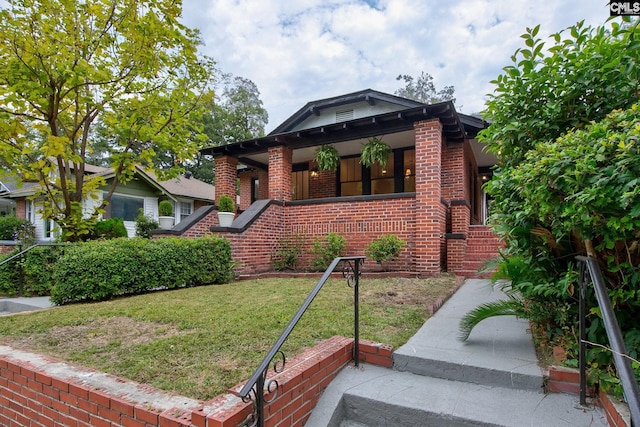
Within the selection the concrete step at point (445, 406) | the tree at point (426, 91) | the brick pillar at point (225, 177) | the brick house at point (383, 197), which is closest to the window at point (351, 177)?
the brick house at point (383, 197)

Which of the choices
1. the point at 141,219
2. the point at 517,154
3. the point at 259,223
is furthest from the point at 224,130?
the point at 517,154

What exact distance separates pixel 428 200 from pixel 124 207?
13.6 m

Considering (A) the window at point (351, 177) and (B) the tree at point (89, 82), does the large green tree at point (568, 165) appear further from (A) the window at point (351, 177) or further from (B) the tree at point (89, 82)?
(A) the window at point (351, 177)

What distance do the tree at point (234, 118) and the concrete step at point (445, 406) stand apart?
24739mm

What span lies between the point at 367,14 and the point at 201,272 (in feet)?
31.1

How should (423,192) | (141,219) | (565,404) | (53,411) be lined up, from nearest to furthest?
(565,404) < (53,411) < (423,192) < (141,219)

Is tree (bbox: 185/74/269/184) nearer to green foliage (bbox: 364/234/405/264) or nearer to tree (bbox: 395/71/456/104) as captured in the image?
tree (bbox: 395/71/456/104)

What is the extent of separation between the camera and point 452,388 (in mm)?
2184

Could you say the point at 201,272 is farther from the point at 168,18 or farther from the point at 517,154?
the point at 517,154

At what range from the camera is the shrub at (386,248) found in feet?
21.2

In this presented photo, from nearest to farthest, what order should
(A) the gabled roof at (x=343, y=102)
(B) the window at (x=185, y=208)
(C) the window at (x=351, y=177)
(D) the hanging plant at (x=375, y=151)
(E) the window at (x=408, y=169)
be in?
(D) the hanging plant at (x=375, y=151), (E) the window at (x=408, y=169), (A) the gabled roof at (x=343, y=102), (C) the window at (x=351, y=177), (B) the window at (x=185, y=208)

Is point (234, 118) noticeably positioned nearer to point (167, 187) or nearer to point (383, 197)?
point (167, 187)

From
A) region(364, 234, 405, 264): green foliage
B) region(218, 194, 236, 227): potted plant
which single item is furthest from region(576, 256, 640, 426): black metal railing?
region(218, 194, 236, 227): potted plant

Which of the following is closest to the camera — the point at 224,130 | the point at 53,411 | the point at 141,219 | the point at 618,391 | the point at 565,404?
the point at 618,391
